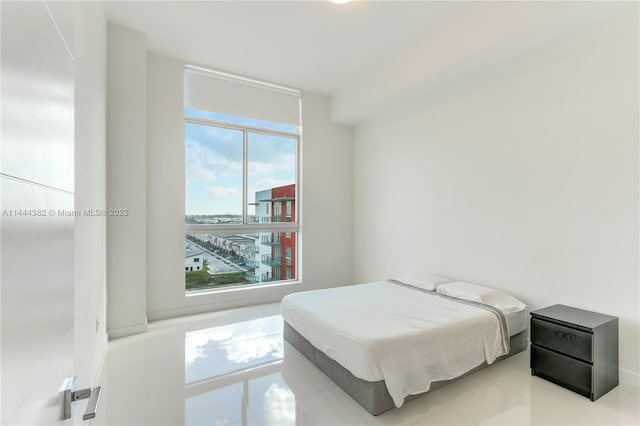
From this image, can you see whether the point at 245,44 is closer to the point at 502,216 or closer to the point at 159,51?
the point at 159,51

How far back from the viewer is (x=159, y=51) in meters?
3.80

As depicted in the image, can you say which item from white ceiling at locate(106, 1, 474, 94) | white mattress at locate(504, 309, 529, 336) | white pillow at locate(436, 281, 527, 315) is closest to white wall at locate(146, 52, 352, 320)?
white ceiling at locate(106, 1, 474, 94)

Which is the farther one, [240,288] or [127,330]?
[240,288]

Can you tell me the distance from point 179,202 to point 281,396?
2.81 meters

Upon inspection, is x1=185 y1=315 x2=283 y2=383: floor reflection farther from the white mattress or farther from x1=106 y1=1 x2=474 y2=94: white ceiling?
x1=106 y1=1 x2=474 y2=94: white ceiling

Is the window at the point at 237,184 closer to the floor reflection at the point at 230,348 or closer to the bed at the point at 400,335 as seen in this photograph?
the floor reflection at the point at 230,348

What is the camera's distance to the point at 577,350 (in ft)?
7.55

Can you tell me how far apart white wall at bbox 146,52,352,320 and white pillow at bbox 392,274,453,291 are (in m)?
1.70

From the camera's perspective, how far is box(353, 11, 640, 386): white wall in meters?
2.46

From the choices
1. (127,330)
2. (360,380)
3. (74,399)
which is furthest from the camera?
(127,330)

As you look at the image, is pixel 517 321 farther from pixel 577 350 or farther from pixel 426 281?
pixel 426 281

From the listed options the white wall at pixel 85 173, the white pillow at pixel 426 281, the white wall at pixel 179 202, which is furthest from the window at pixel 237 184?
the white pillow at pixel 426 281

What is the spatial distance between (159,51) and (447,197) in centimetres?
412

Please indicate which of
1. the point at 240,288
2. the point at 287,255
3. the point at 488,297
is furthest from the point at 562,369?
the point at 240,288
